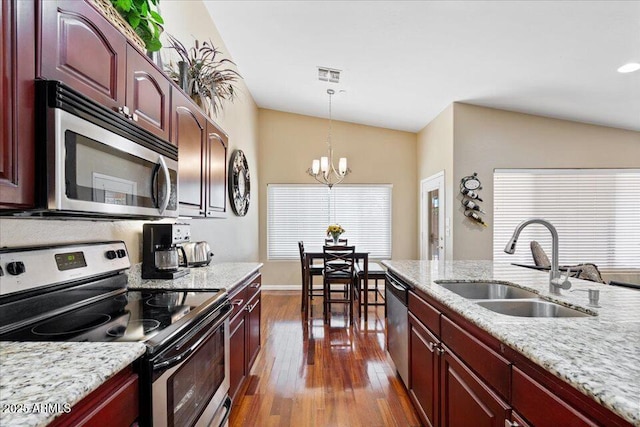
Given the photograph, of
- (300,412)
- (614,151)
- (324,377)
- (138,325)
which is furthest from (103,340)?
(614,151)

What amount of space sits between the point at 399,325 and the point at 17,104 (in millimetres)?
2407

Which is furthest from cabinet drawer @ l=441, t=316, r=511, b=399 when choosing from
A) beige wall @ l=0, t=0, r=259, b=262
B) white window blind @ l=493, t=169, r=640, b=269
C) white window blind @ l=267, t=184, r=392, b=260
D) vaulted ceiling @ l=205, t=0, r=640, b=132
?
white window blind @ l=267, t=184, r=392, b=260

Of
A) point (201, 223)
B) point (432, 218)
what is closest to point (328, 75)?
point (201, 223)

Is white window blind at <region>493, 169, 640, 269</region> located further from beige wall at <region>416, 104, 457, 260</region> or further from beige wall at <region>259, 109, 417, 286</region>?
beige wall at <region>259, 109, 417, 286</region>

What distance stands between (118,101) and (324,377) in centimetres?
243

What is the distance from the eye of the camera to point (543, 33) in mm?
2771

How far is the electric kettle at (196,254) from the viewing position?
8.14 ft

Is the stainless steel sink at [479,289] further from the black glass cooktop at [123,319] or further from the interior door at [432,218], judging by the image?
the interior door at [432,218]

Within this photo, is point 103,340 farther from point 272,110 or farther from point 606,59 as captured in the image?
point 272,110

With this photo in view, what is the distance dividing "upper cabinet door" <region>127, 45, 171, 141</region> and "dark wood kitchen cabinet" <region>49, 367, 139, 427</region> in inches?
39.9

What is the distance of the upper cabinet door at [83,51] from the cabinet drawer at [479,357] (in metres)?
1.65

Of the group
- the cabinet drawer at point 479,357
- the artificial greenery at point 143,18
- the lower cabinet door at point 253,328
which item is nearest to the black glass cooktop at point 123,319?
the lower cabinet door at point 253,328

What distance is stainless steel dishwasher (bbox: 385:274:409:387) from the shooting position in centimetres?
229

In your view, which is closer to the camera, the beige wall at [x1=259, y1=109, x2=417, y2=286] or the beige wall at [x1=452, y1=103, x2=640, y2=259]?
the beige wall at [x1=452, y1=103, x2=640, y2=259]
